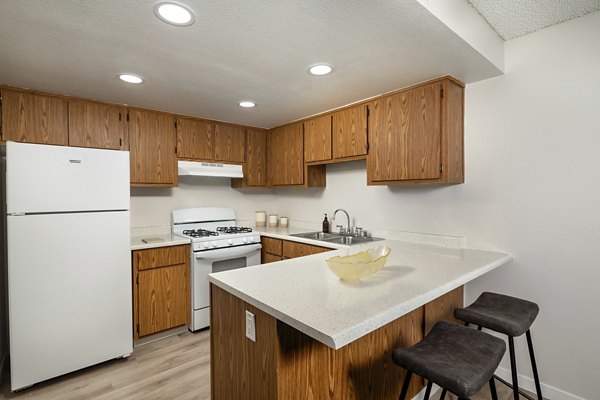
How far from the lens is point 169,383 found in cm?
209

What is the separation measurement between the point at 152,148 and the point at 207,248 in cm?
112

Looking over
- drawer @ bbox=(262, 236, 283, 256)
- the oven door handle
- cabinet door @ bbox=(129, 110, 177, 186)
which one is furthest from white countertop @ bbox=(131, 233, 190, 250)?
drawer @ bbox=(262, 236, 283, 256)

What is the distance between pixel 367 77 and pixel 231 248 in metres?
2.02

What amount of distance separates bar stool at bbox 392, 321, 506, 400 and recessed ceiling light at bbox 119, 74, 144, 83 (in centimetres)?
234

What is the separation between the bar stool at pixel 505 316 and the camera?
1.41 meters

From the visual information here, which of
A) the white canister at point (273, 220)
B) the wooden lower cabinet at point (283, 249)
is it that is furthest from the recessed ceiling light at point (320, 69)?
the white canister at point (273, 220)

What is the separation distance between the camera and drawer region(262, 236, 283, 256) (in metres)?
3.12

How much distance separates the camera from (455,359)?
3.86 ft

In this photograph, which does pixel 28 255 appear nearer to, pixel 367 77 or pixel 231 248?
pixel 231 248

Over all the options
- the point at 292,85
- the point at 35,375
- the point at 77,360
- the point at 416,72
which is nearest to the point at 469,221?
the point at 416,72

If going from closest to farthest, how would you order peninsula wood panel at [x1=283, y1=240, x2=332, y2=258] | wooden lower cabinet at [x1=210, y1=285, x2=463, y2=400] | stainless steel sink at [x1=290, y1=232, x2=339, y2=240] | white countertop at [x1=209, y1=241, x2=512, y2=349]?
white countertop at [x1=209, y1=241, x2=512, y2=349] < wooden lower cabinet at [x1=210, y1=285, x2=463, y2=400] < peninsula wood panel at [x1=283, y1=240, x2=332, y2=258] < stainless steel sink at [x1=290, y1=232, x2=339, y2=240]

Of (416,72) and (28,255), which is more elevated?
(416,72)

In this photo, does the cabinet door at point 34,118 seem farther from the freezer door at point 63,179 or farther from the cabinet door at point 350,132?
the cabinet door at point 350,132

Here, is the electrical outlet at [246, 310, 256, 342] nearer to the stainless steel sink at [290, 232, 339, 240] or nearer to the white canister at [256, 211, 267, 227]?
the stainless steel sink at [290, 232, 339, 240]
